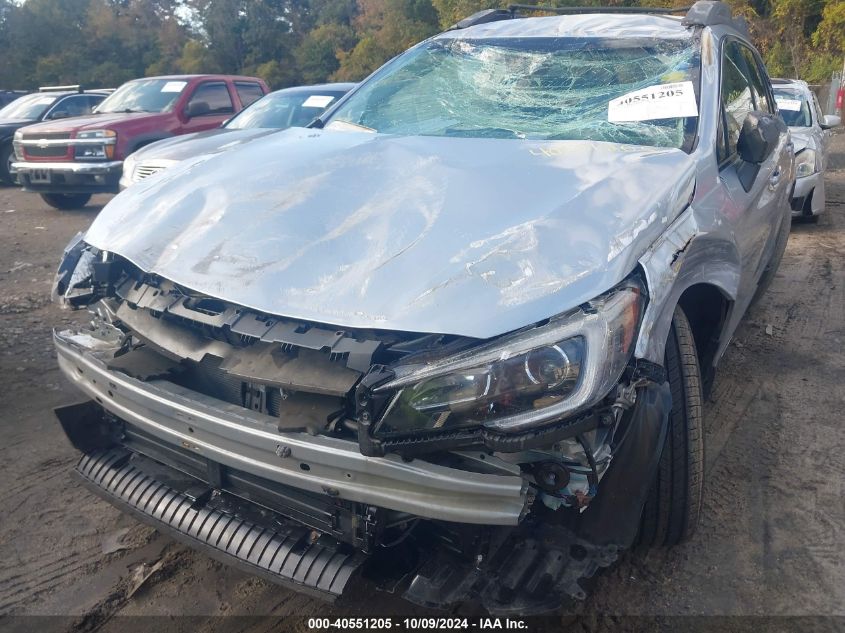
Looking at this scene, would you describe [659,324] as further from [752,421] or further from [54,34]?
[54,34]

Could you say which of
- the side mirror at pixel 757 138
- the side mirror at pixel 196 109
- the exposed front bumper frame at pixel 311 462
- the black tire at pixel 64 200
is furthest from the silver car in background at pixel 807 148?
the black tire at pixel 64 200

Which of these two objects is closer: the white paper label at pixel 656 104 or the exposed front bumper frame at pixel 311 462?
the exposed front bumper frame at pixel 311 462

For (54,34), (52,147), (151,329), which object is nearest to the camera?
(151,329)

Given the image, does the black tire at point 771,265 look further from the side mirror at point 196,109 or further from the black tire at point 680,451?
the side mirror at point 196,109

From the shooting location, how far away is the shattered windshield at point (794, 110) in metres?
8.41

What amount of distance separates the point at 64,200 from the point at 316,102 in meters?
4.47

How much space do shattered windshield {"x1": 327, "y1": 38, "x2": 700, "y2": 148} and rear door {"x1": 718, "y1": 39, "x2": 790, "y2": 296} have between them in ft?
0.95

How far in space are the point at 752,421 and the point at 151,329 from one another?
291 centimetres

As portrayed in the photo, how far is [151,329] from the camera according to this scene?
233 centimetres

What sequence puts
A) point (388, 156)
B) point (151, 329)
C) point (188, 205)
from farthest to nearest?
1. point (388, 156)
2. point (188, 205)
3. point (151, 329)

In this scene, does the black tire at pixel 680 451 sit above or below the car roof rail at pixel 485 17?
below

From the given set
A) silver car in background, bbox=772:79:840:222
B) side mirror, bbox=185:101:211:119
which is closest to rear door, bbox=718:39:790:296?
silver car in background, bbox=772:79:840:222

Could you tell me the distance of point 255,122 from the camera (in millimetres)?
7941

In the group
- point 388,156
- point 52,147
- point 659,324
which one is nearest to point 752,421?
point 659,324
